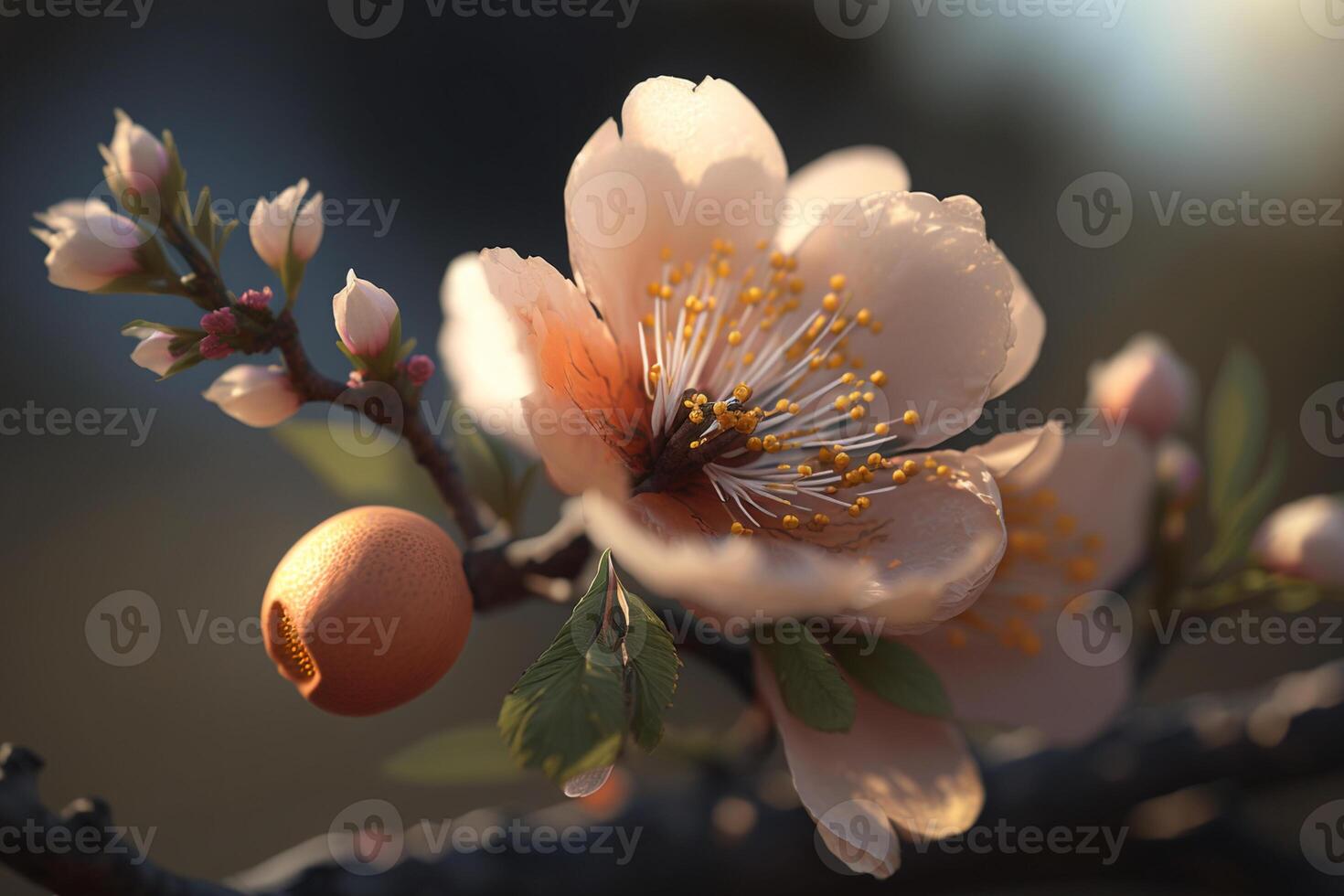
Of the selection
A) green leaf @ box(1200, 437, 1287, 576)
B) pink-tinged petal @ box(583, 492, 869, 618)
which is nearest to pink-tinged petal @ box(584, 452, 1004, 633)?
pink-tinged petal @ box(583, 492, 869, 618)

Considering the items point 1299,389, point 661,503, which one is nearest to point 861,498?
point 661,503

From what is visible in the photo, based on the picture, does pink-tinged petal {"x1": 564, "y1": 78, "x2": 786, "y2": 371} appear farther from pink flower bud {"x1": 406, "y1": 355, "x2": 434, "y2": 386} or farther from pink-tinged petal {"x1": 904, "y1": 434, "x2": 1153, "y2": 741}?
pink-tinged petal {"x1": 904, "y1": 434, "x2": 1153, "y2": 741}

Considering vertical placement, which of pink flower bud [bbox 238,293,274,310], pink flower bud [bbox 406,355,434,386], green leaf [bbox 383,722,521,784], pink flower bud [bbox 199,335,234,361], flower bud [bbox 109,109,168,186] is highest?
flower bud [bbox 109,109,168,186]

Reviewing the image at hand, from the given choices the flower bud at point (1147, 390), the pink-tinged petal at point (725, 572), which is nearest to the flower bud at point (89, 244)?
the pink-tinged petal at point (725, 572)

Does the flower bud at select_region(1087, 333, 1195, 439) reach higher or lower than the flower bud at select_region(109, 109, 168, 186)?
lower

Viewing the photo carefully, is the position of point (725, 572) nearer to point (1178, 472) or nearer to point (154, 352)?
point (154, 352)

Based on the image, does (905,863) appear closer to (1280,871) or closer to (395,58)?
(1280,871)
